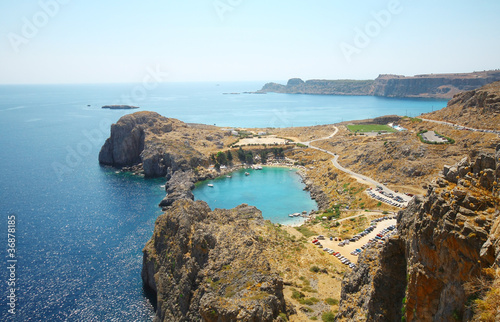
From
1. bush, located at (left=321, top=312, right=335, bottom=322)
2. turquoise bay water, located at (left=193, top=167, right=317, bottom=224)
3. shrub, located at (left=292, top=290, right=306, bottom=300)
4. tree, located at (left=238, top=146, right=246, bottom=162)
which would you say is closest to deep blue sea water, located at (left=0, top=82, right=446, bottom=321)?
turquoise bay water, located at (left=193, top=167, right=317, bottom=224)

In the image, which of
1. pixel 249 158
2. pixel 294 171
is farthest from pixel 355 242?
pixel 249 158

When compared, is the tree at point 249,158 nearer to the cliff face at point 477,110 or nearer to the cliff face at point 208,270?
the cliff face at point 477,110

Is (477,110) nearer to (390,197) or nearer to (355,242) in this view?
(390,197)

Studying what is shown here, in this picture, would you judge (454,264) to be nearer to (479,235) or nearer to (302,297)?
(479,235)

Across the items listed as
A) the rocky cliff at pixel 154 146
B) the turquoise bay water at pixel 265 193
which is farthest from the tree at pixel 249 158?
the rocky cliff at pixel 154 146

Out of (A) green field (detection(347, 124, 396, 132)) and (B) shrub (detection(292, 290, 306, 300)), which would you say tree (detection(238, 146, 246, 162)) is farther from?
(B) shrub (detection(292, 290, 306, 300))
